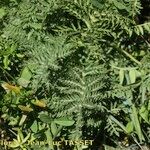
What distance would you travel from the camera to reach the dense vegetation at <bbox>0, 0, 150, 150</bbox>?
6.43 feet

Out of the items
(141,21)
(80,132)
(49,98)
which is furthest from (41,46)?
(141,21)

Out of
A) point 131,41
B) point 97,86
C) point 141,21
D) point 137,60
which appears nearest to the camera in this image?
point 97,86

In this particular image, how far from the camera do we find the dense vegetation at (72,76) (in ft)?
→ 6.43

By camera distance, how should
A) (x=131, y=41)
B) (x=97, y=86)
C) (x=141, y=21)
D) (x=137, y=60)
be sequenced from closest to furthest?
(x=97, y=86) → (x=137, y=60) → (x=131, y=41) → (x=141, y=21)

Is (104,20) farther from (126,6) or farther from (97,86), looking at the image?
(97,86)

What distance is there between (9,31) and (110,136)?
2.51 ft

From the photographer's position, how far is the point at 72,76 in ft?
6.41

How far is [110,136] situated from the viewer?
2.19m

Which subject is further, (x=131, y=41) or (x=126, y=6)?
(x=131, y=41)

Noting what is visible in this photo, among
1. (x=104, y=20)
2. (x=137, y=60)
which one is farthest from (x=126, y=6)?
(x=137, y=60)

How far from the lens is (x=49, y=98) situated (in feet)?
6.58

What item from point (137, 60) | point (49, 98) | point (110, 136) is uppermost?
point (137, 60)

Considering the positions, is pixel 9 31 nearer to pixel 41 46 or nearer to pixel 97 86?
pixel 41 46

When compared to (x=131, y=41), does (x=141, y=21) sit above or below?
above
